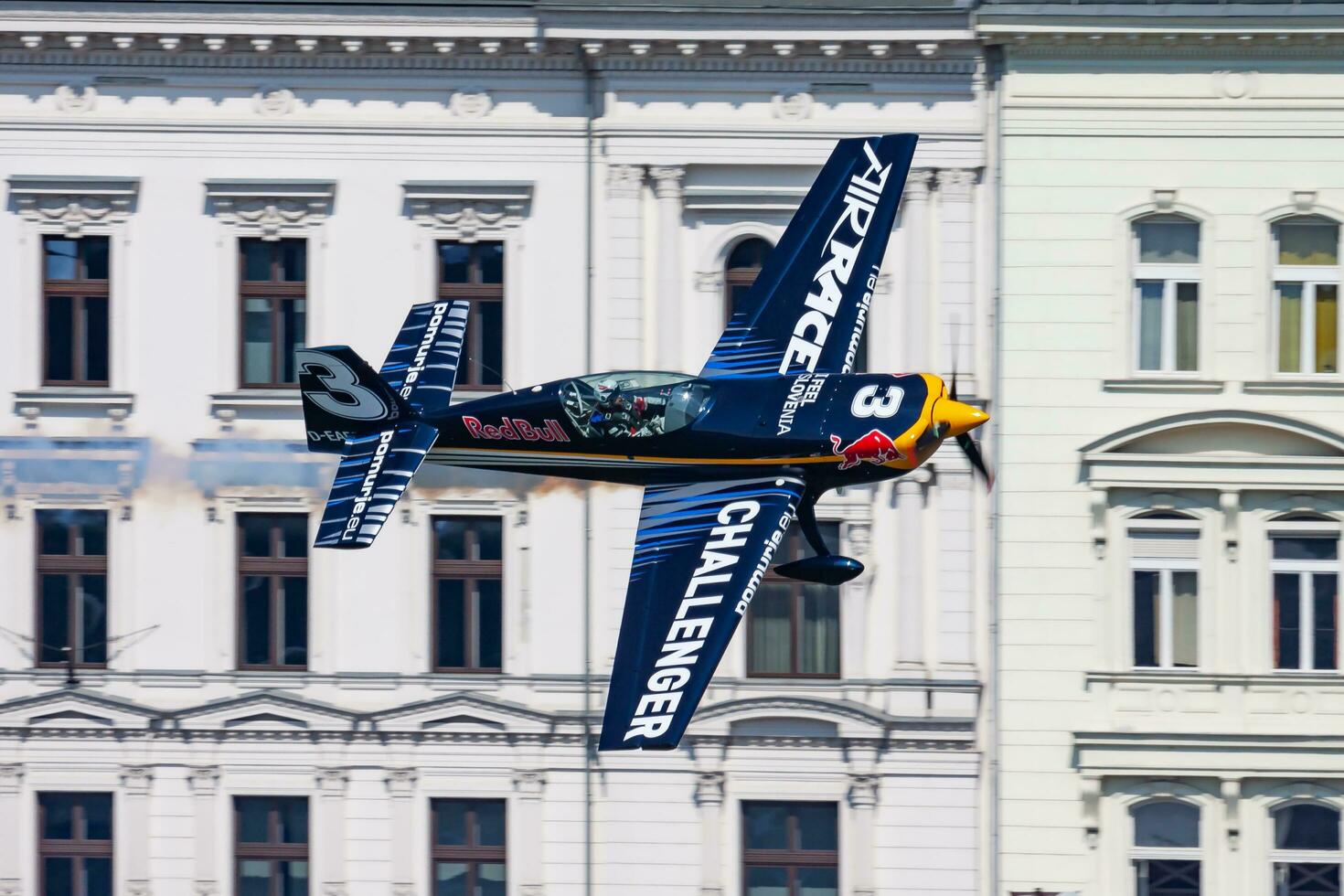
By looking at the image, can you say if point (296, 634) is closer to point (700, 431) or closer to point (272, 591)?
point (272, 591)

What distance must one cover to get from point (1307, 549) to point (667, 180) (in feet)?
32.9

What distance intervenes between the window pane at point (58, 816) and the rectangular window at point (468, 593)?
18.2 ft

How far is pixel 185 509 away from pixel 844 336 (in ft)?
32.9

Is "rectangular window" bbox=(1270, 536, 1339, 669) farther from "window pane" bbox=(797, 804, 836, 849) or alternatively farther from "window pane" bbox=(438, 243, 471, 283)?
"window pane" bbox=(438, 243, 471, 283)

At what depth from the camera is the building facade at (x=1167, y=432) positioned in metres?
35.6

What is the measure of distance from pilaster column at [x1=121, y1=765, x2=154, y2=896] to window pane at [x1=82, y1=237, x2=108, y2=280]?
682cm

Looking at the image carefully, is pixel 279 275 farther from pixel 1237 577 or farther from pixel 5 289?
pixel 1237 577

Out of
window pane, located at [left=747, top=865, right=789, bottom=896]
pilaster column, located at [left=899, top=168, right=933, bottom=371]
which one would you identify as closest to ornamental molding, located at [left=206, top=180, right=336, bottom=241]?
pilaster column, located at [left=899, top=168, right=933, bottom=371]

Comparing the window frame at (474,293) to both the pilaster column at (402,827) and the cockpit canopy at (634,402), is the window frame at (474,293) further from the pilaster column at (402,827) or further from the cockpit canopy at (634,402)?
the pilaster column at (402,827)

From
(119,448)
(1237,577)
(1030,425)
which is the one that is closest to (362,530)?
(119,448)

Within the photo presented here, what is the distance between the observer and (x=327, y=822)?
3656 cm

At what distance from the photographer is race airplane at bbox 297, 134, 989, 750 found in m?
29.2

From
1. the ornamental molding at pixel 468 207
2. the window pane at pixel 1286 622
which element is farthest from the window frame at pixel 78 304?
the window pane at pixel 1286 622

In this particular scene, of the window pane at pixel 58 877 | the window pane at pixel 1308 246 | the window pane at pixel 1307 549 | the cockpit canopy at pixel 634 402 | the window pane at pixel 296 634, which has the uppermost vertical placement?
the window pane at pixel 1308 246
